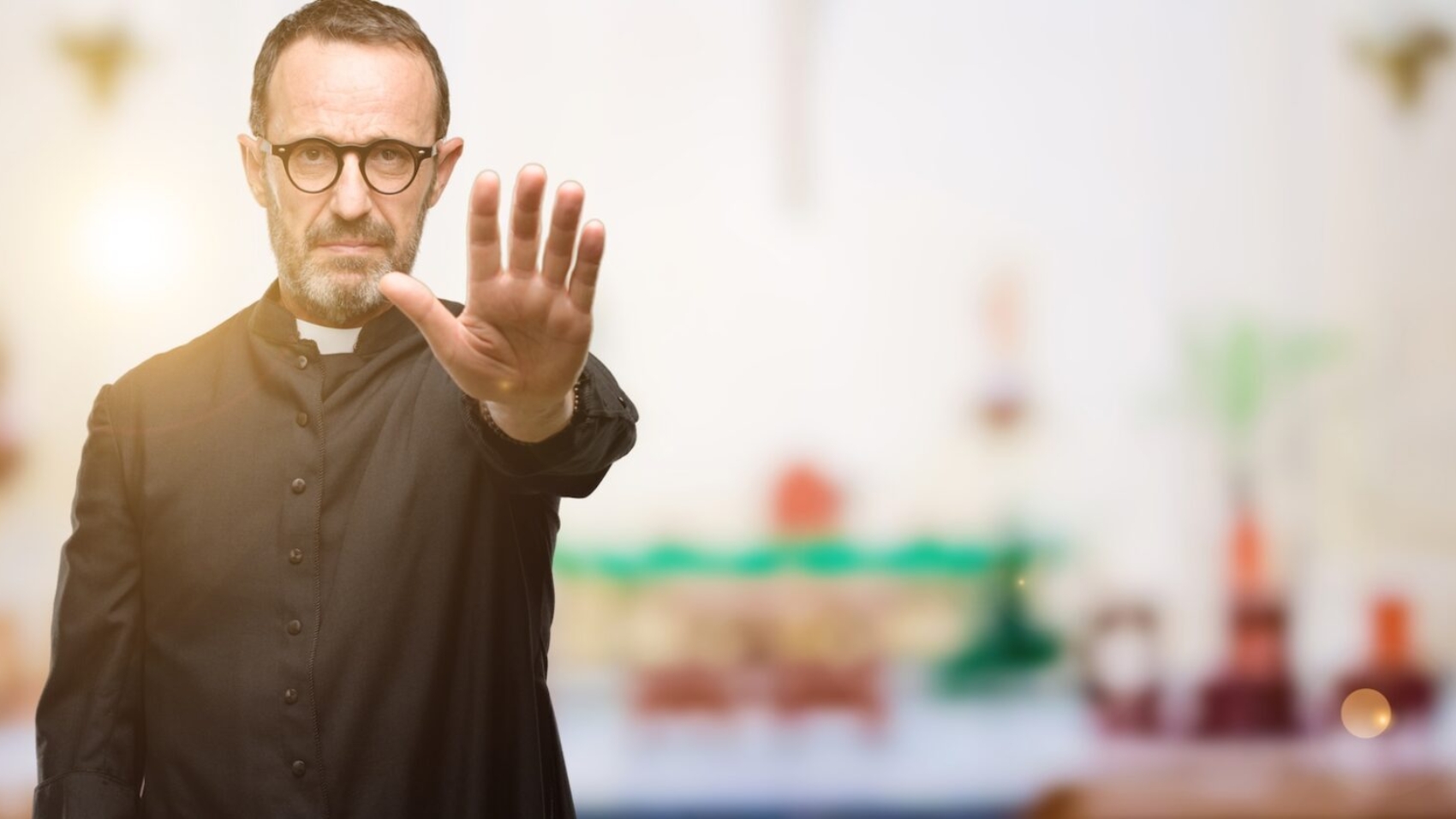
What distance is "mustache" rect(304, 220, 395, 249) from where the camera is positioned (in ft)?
3.54

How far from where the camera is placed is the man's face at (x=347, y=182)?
1085 mm

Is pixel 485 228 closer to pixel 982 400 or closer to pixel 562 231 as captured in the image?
pixel 562 231

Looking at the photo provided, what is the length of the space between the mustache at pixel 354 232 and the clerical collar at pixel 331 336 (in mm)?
89

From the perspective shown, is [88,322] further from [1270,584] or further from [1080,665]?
[1270,584]

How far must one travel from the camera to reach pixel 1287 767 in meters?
2.58

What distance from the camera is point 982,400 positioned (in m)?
2.55

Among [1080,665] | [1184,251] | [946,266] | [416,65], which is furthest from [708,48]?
[416,65]

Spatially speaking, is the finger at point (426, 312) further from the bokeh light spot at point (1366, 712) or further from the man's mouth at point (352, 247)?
the bokeh light spot at point (1366, 712)

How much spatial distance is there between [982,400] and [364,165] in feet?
5.38

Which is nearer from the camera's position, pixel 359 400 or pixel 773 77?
pixel 359 400

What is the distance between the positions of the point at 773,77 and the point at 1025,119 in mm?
457

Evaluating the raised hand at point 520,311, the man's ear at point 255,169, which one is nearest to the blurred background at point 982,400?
the man's ear at point 255,169

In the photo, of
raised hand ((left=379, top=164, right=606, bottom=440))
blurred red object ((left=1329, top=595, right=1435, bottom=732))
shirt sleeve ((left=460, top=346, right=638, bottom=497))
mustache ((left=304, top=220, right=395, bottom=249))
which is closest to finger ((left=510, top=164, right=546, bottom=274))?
raised hand ((left=379, top=164, right=606, bottom=440))

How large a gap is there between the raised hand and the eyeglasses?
0.23 meters
